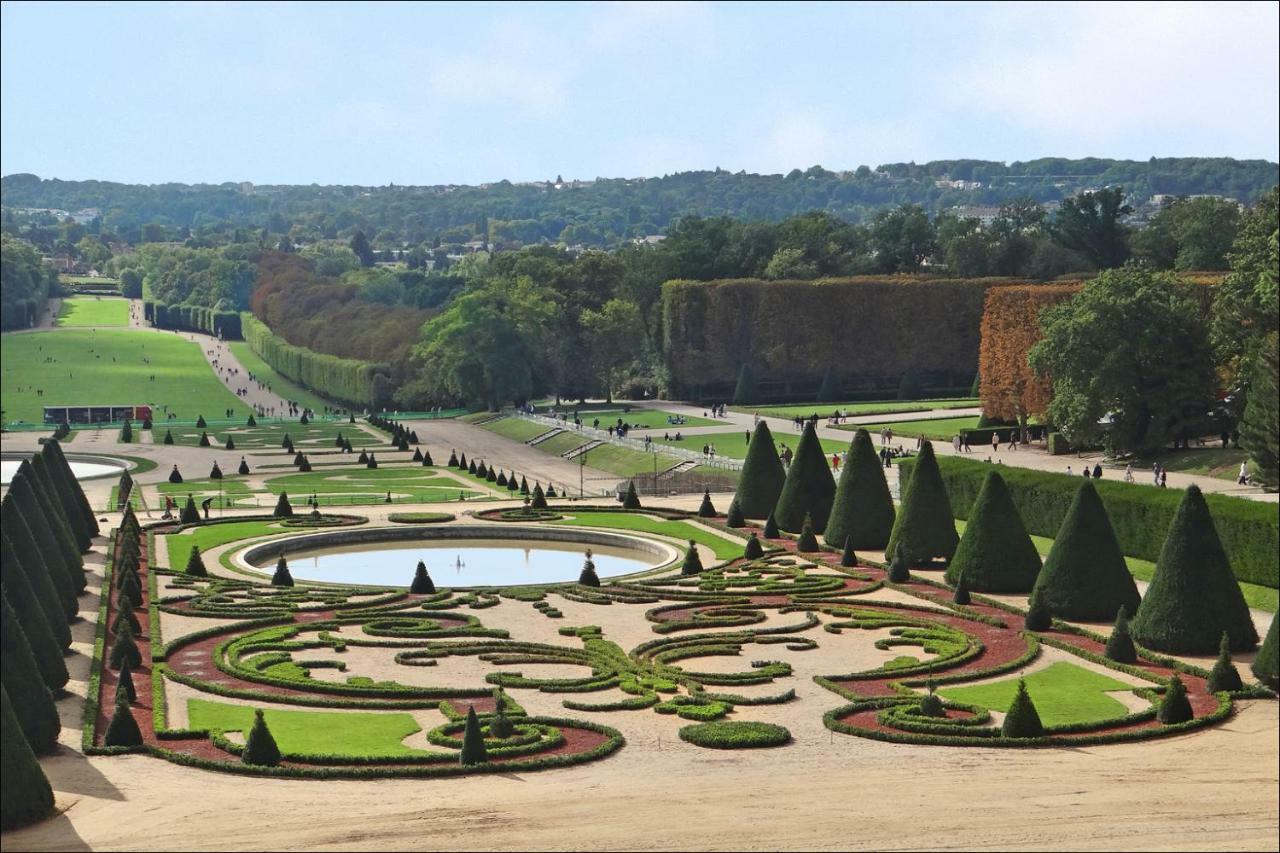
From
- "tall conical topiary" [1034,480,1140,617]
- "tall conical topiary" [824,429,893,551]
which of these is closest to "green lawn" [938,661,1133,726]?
"tall conical topiary" [1034,480,1140,617]

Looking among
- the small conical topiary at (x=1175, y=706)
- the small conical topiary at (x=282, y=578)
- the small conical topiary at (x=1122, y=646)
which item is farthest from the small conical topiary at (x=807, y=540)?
the small conical topiary at (x=1175, y=706)

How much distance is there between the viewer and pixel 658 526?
67.1 metres

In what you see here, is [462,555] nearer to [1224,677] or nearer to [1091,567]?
[1091,567]

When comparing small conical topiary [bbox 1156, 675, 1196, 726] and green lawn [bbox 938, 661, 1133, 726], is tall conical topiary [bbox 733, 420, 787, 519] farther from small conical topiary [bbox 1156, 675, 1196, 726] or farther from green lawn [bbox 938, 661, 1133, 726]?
small conical topiary [bbox 1156, 675, 1196, 726]

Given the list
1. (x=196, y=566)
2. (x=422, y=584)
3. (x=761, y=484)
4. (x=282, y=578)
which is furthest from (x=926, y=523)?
(x=196, y=566)

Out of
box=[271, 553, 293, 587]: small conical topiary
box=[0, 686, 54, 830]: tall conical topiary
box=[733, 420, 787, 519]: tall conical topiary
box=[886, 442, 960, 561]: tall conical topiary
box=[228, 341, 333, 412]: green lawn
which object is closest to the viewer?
box=[0, 686, 54, 830]: tall conical topiary

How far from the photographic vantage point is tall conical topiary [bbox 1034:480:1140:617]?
153ft

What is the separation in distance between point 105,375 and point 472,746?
135 m

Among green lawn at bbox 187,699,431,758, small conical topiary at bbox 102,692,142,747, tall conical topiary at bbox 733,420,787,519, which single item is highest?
tall conical topiary at bbox 733,420,787,519

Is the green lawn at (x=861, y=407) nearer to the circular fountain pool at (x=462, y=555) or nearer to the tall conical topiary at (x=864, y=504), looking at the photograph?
the circular fountain pool at (x=462, y=555)

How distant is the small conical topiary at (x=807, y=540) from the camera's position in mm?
59719

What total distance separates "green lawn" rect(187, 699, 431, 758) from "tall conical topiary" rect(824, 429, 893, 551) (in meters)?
23.5

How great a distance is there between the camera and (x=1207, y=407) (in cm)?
7556

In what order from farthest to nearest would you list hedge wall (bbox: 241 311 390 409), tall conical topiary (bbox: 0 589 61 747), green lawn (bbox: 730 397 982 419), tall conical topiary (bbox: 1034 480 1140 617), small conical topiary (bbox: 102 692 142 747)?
hedge wall (bbox: 241 311 390 409)
green lawn (bbox: 730 397 982 419)
tall conical topiary (bbox: 1034 480 1140 617)
small conical topiary (bbox: 102 692 142 747)
tall conical topiary (bbox: 0 589 61 747)
